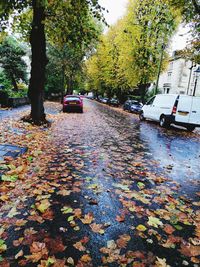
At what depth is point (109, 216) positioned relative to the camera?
368 centimetres

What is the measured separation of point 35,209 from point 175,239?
2.03 metres

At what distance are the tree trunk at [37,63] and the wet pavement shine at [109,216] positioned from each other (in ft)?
23.3

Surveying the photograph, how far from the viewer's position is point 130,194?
4.50 metres

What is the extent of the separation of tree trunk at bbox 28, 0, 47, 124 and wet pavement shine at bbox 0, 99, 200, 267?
7114 mm

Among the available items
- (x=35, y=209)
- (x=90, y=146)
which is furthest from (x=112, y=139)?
(x=35, y=209)

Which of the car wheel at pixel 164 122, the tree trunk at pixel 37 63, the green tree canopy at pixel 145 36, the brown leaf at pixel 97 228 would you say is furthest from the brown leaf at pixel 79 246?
the green tree canopy at pixel 145 36

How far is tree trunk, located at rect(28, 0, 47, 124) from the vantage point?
12.4 metres

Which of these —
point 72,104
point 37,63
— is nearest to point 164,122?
point 37,63

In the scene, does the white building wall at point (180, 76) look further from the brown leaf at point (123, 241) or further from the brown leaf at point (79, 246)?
the brown leaf at point (79, 246)

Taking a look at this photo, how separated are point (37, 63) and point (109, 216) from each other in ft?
35.5

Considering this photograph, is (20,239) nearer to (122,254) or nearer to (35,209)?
(35,209)

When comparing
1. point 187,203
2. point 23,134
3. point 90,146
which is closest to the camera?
point 187,203

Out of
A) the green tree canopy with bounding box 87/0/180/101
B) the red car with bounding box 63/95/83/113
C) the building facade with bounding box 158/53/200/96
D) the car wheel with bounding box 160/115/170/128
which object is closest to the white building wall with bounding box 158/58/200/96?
the building facade with bounding box 158/53/200/96

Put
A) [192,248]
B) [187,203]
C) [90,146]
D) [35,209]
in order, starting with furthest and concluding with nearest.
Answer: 1. [90,146]
2. [187,203]
3. [35,209]
4. [192,248]
